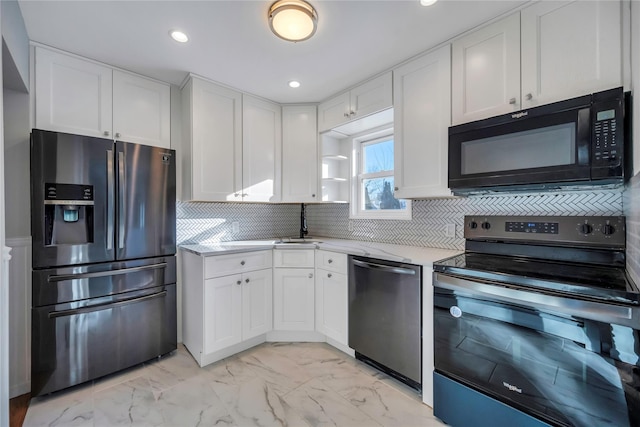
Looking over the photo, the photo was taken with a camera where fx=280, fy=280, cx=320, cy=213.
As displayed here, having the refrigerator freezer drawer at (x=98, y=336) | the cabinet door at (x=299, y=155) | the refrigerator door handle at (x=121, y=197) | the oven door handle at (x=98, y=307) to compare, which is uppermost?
the cabinet door at (x=299, y=155)

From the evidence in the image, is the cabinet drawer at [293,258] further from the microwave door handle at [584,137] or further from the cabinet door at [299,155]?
the microwave door handle at [584,137]

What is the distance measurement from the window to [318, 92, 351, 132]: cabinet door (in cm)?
38

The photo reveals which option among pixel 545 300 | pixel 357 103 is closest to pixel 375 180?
pixel 357 103

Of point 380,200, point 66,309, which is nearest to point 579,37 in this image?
point 380,200

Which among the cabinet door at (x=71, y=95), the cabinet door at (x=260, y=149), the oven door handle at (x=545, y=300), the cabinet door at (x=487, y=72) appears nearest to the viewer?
the oven door handle at (x=545, y=300)

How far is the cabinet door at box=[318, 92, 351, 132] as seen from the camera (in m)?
2.59

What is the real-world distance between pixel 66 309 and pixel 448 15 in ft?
10.1

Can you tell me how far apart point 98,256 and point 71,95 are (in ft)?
3.83

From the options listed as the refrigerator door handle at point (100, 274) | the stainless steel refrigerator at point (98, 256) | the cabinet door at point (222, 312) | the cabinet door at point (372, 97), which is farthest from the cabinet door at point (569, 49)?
the refrigerator door handle at point (100, 274)

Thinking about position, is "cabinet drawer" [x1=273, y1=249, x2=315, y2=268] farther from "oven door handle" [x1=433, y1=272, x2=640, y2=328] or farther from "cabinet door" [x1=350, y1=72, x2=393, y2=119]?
"cabinet door" [x1=350, y1=72, x2=393, y2=119]

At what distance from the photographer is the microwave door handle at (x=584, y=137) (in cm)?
131

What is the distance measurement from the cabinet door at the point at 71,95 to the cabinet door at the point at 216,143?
24.9 inches

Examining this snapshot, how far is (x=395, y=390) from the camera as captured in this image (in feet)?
6.26

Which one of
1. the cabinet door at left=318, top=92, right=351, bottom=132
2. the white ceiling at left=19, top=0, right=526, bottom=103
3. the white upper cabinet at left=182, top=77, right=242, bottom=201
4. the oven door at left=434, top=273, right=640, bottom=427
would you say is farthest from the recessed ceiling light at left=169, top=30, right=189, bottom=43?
the oven door at left=434, top=273, right=640, bottom=427
